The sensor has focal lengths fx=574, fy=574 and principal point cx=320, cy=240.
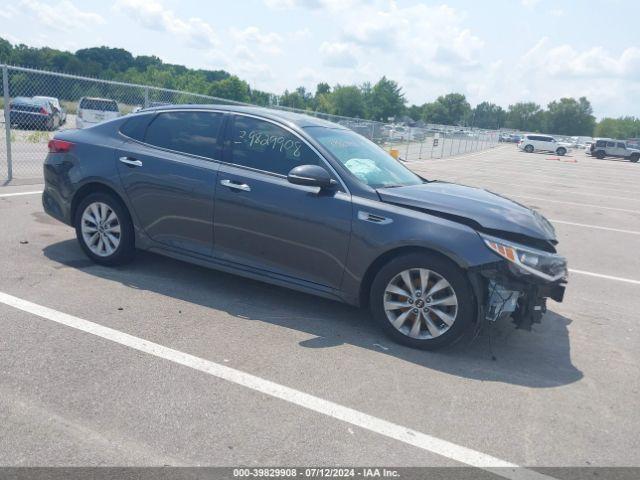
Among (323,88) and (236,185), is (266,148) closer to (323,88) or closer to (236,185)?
(236,185)

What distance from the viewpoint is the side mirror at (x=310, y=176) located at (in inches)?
175

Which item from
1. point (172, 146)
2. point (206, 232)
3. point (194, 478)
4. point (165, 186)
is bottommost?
point (194, 478)

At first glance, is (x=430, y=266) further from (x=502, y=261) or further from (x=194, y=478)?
(x=194, y=478)

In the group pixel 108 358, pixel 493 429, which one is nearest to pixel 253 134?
pixel 108 358

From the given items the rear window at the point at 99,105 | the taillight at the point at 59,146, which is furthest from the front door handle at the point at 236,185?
the rear window at the point at 99,105

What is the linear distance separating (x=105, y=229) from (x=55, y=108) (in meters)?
18.2

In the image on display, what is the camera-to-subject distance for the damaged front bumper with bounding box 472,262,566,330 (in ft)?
13.5

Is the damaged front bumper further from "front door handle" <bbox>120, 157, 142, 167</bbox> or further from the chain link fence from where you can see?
the chain link fence

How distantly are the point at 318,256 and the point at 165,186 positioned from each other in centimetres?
162

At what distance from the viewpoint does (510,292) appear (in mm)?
4238

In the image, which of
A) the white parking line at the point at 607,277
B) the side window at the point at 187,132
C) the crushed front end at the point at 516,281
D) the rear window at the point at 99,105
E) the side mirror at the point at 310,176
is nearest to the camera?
the crushed front end at the point at 516,281

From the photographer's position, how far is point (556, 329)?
512cm

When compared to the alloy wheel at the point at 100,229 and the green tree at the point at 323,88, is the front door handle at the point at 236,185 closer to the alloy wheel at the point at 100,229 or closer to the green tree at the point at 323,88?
the alloy wheel at the point at 100,229

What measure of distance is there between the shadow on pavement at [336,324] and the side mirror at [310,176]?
1144 mm
